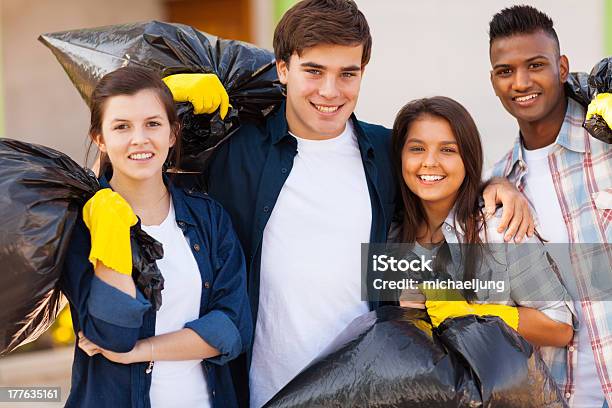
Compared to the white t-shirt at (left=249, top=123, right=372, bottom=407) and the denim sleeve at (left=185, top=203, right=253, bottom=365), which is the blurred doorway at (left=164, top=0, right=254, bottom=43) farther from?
the denim sleeve at (left=185, top=203, right=253, bottom=365)

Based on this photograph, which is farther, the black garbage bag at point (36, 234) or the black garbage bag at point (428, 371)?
the black garbage bag at point (428, 371)

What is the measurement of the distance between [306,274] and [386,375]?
0.41 metres

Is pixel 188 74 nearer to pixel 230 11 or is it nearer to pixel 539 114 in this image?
pixel 539 114

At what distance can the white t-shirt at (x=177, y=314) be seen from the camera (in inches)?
88.4

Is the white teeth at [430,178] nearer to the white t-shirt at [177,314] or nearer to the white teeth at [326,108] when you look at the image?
the white teeth at [326,108]

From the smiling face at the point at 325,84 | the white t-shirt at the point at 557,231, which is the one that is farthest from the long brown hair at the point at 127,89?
the white t-shirt at the point at 557,231

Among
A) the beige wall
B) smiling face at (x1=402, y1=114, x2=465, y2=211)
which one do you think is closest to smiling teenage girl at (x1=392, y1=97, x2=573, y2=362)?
smiling face at (x1=402, y1=114, x2=465, y2=211)

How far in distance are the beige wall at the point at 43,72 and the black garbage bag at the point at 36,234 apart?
3.69 metres

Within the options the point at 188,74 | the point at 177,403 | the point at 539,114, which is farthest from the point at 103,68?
the point at 539,114

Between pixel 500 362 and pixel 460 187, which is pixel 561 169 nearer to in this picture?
pixel 460 187

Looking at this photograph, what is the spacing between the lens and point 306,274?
8.35 feet

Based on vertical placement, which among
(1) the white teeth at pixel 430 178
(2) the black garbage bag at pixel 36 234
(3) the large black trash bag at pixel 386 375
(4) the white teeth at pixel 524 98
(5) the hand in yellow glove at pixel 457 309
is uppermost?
(4) the white teeth at pixel 524 98

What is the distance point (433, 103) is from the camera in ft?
8.75

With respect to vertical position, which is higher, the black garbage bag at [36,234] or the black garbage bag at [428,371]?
the black garbage bag at [36,234]
